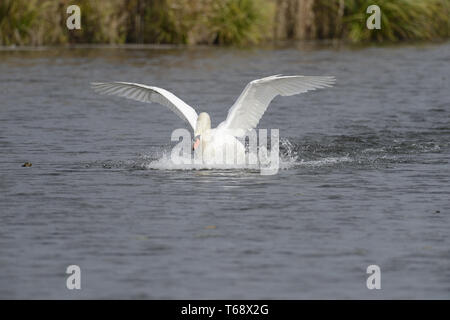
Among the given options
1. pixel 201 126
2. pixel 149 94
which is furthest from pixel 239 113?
pixel 149 94

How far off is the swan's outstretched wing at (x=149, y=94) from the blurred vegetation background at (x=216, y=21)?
17.9 meters

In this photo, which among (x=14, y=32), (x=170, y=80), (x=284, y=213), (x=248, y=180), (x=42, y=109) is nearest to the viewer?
(x=284, y=213)

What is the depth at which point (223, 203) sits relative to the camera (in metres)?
12.1

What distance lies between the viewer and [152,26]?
3619 cm

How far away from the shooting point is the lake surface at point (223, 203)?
8984 millimetres

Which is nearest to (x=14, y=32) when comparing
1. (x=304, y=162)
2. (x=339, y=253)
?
(x=304, y=162)

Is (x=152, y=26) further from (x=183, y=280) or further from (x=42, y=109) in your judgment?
(x=183, y=280)

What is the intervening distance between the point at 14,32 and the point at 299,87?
66.1ft

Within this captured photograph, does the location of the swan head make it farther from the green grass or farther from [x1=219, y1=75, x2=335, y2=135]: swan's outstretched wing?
the green grass

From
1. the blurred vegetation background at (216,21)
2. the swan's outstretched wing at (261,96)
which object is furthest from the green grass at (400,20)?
the swan's outstretched wing at (261,96)

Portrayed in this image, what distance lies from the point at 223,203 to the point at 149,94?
3807mm

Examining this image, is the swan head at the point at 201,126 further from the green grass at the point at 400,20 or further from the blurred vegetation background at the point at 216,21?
the green grass at the point at 400,20

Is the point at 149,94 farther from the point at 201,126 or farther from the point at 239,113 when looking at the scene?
the point at 201,126

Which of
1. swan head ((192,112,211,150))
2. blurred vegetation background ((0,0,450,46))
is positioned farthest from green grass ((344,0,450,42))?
swan head ((192,112,211,150))
